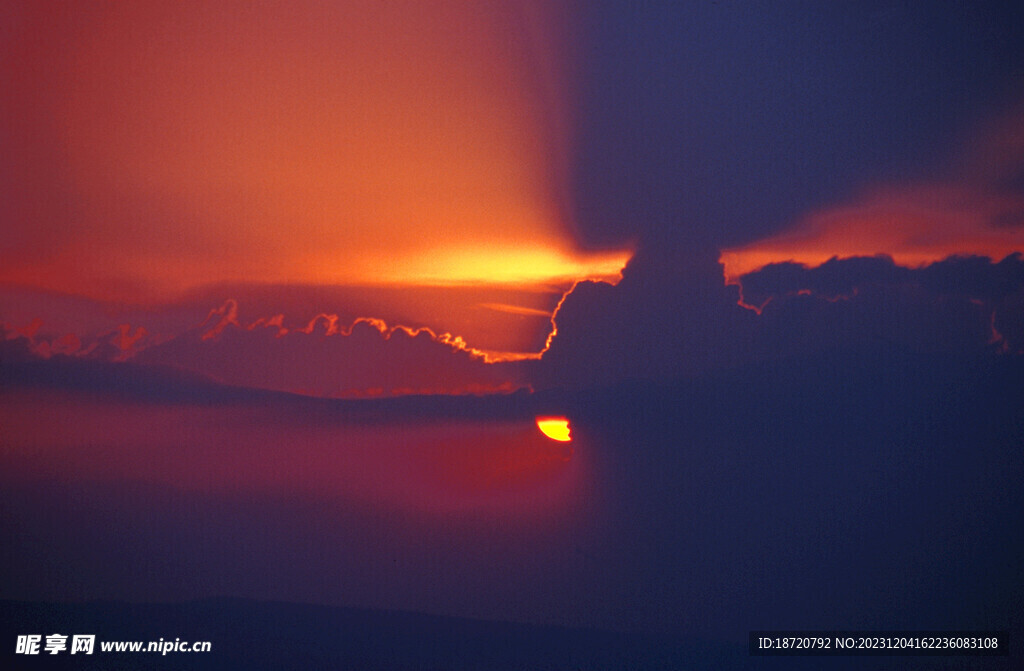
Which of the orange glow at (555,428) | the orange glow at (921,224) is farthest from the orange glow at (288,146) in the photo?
the orange glow at (921,224)

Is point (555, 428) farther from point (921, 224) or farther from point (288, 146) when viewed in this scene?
point (921, 224)

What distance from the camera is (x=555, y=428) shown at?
9.32 feet

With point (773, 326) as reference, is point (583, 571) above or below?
below

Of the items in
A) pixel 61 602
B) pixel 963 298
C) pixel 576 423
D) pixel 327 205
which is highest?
pixel 327 205

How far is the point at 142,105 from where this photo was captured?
2.82 metres

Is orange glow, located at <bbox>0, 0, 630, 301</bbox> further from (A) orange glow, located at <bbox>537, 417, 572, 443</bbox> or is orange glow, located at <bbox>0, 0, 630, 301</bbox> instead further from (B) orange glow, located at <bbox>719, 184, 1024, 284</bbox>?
(B) orange glow, located at <bbox>719, 184, 1024, 284</bbox>

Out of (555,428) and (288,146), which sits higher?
(288,146)

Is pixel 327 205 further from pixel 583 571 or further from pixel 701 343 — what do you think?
pixel 583 571

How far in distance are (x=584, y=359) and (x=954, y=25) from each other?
191 centimetres

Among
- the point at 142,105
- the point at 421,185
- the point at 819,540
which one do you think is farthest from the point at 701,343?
the point at 142,105

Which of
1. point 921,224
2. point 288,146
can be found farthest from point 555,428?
point 921,224

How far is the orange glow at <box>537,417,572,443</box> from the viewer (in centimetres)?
284

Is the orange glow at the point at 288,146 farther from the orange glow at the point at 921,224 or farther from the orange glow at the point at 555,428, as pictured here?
the orange glow at the point at 921,224

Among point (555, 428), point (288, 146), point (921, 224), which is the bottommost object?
point (555, 428)
